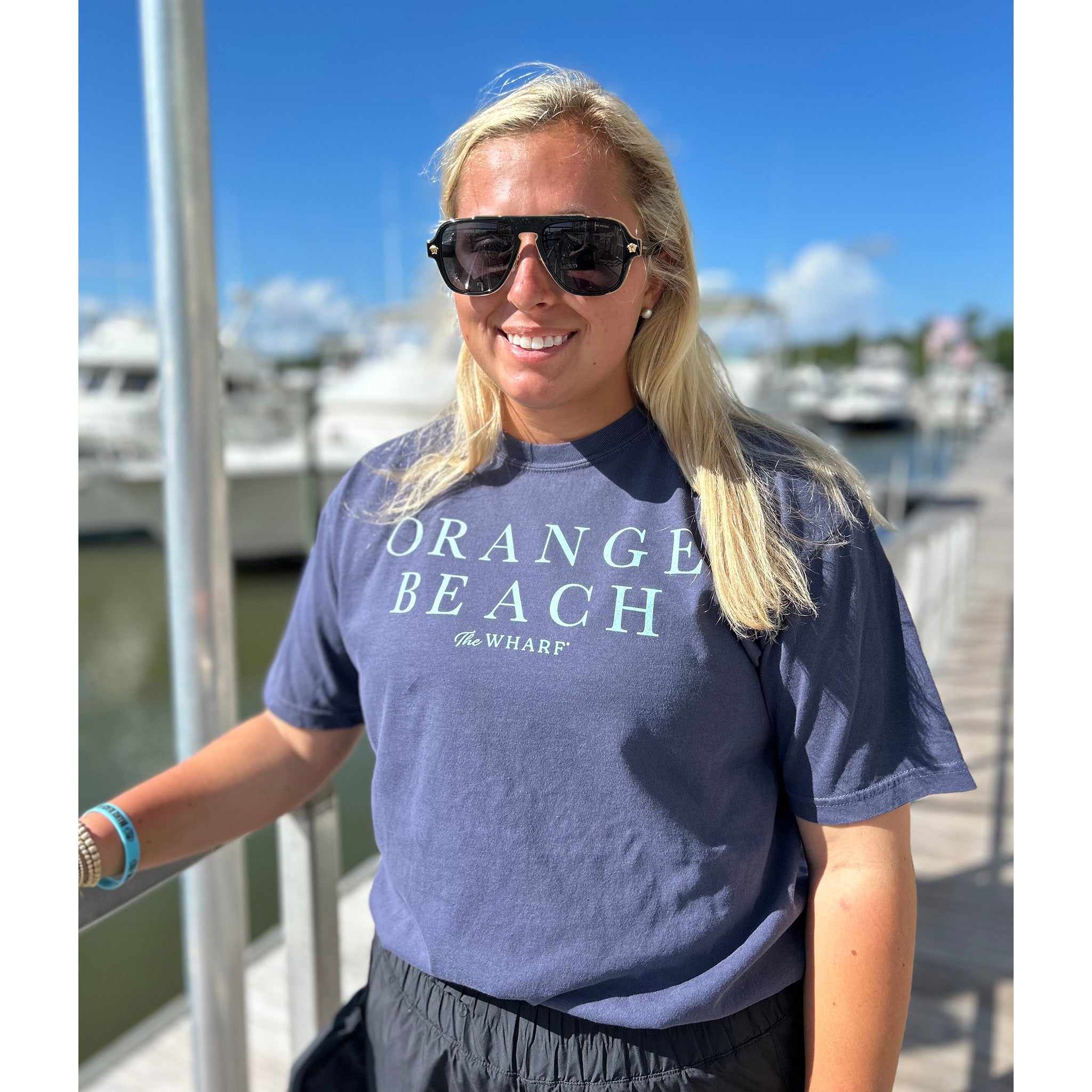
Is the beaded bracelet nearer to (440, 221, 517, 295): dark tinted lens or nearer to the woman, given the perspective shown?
Result: the woman

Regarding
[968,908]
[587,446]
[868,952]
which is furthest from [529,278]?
[968,908]

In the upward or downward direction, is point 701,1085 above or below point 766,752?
below

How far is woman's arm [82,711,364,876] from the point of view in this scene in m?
1.54

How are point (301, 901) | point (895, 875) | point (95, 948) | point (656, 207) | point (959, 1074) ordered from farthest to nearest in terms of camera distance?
point (95, 948) < point (959, 1074) < point (301, 901) < point (656, 207) < point (895, 875)

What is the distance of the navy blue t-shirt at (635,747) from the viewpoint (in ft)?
4.17

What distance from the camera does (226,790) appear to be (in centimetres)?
164

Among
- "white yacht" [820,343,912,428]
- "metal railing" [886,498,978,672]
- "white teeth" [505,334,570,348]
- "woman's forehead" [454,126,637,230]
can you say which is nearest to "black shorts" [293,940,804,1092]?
"white teeth" [505,334,570,348]

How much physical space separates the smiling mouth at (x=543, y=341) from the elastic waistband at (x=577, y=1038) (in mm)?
893

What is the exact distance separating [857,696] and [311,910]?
122 centimetres

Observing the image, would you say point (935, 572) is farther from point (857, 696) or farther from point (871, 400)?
point (871, 400)

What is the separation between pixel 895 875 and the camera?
129 centimetres
